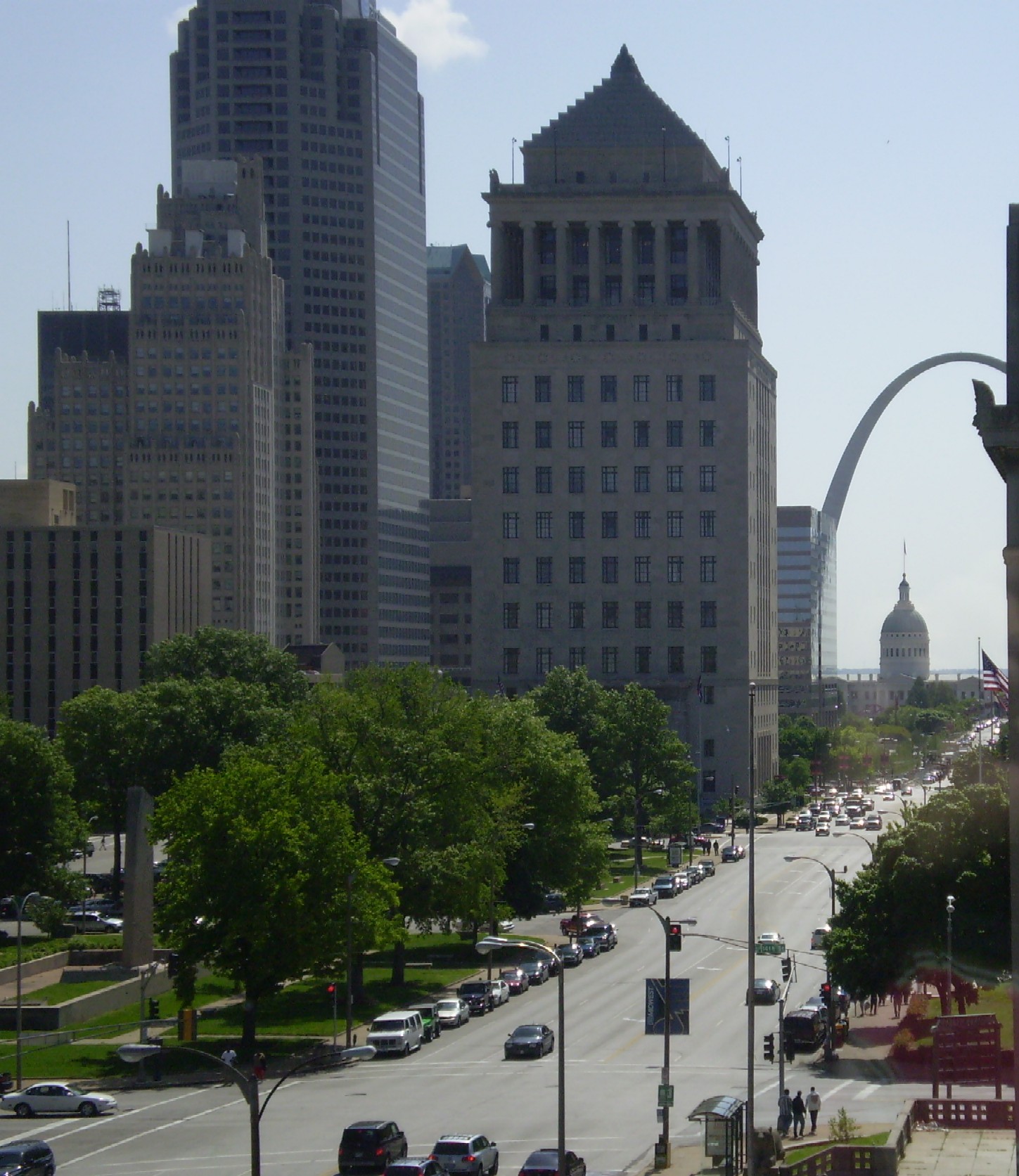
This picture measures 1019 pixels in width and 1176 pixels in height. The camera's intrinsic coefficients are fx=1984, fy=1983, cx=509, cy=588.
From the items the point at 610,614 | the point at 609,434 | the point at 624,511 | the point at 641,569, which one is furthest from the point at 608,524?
the point at 610,614

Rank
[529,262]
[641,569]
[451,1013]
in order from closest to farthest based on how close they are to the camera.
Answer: [451,1013], [641,569], [529,262]

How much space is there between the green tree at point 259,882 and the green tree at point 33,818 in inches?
1063

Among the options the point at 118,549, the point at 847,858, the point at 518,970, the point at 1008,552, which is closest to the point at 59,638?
the point at 118,549

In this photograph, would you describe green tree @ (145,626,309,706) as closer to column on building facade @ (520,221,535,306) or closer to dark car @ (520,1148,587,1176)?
column on building facade @ (520,221,535,306)

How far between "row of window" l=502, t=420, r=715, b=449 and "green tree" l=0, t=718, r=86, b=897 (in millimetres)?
87195

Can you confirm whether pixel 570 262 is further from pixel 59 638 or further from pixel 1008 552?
pixel 1008 552

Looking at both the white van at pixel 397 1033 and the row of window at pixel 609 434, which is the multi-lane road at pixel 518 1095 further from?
the row of window at pixel 609 434

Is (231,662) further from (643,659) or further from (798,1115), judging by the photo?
(798,1115)

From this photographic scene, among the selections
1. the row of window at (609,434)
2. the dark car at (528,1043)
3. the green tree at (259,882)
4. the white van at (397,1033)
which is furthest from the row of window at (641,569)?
the dark car at (528,1043)

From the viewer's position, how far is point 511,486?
192 m

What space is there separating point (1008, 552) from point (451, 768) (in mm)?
65952

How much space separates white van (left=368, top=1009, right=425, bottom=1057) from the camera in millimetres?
78875

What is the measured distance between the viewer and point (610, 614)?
191000 mm

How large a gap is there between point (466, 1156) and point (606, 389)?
140 m
